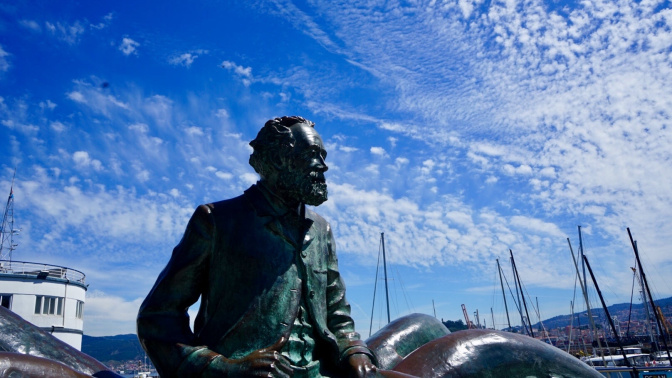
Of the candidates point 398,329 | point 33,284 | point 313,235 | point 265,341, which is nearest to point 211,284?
point 265,341

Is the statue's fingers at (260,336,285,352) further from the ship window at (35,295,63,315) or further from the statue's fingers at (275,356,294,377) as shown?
the ship window at (35,295,63,315)

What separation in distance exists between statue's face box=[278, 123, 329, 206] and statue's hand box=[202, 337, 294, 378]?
94 cm

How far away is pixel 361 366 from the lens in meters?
2.69

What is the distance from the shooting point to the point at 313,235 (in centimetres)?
311

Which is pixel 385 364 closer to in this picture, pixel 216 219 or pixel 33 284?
pixel 216 219

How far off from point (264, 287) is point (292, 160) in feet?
2.48

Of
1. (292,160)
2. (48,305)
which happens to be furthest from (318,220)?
(48,305)

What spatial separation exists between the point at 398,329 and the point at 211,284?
2.82 metres

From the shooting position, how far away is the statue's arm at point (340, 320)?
109 inches

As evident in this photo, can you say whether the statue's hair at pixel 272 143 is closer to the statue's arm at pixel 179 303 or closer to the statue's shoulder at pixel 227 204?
the statue's shoulder at pixel 227 204

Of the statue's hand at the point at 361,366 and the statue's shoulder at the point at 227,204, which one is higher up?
the statue's shoulder at the point at 227,204

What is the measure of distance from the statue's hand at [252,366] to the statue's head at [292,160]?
0.95m

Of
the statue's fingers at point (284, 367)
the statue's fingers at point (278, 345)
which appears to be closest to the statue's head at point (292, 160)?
the statue's fingers at point (278, 345)

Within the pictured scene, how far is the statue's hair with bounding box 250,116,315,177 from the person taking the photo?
3031 millimetres
